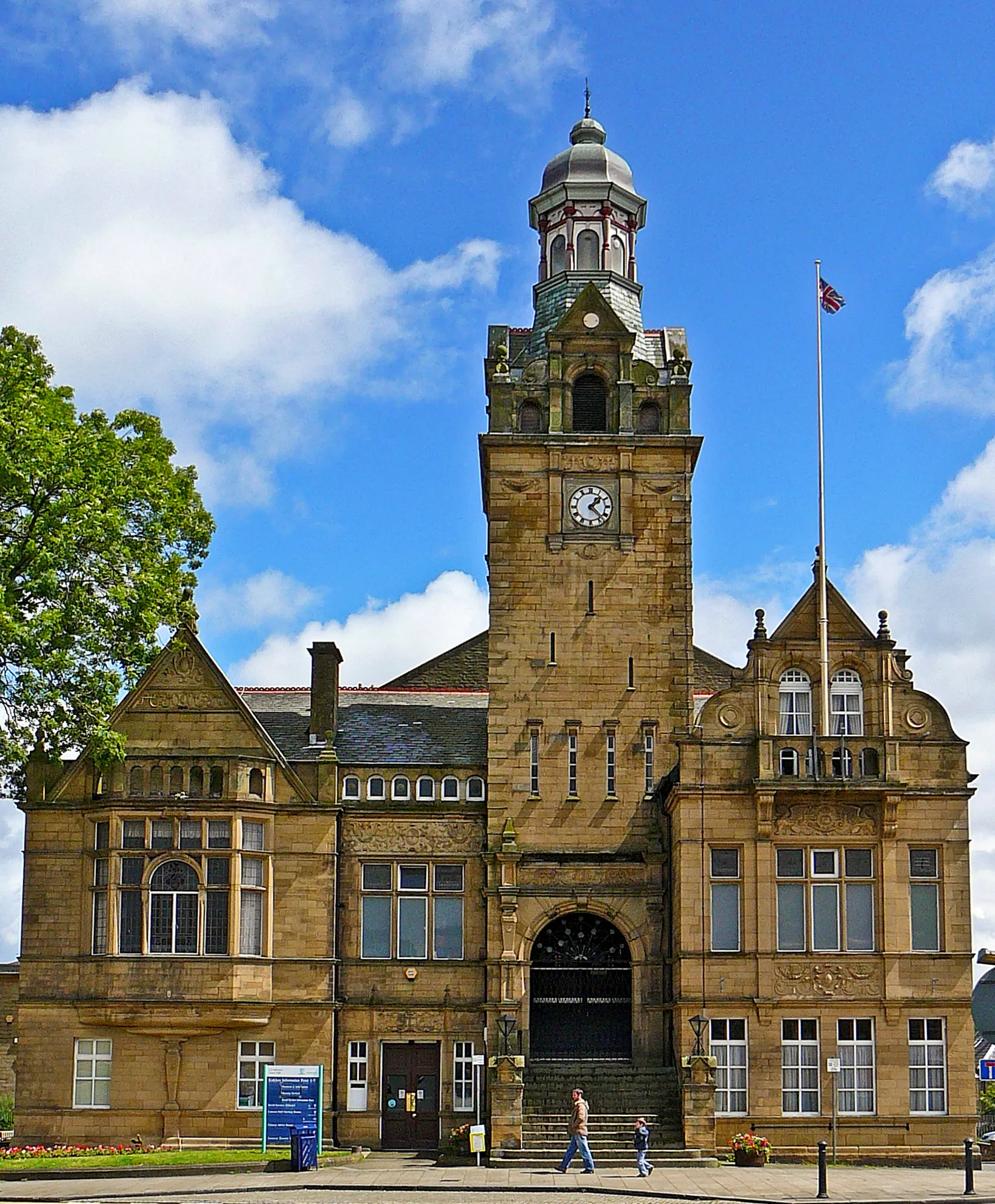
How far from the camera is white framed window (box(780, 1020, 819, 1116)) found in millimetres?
43281

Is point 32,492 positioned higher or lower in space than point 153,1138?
higher

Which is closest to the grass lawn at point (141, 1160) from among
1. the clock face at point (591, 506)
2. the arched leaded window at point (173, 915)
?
the arched leaded window at point (173, 915)

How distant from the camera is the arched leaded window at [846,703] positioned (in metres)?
45.0

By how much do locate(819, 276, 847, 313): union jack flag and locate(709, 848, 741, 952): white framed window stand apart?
14.4 m

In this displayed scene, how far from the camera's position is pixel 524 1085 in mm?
43688

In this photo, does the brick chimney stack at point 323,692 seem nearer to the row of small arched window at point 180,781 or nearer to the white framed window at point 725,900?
the row of small arched window at point 180,781

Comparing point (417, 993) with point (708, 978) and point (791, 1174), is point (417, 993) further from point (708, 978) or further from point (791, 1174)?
point (791, 1174)

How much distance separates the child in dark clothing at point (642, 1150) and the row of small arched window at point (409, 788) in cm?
1089

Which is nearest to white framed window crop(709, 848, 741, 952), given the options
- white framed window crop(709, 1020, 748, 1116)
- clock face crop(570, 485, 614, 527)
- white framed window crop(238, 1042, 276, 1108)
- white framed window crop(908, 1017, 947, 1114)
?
white framed window crop(709, 1020, 748, 1116)

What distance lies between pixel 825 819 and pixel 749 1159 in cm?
852

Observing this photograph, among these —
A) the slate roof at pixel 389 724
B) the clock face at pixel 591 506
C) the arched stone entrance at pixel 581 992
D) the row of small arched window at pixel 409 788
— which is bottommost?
the arched stone entrance at pixel 581 992

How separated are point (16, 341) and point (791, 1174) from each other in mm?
26794

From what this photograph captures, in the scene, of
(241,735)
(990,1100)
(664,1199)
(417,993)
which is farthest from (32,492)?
(990,1100)

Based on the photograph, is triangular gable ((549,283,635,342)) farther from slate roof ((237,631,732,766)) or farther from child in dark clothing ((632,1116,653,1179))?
A: child in dark clothing ((632,1116,653,1179))
